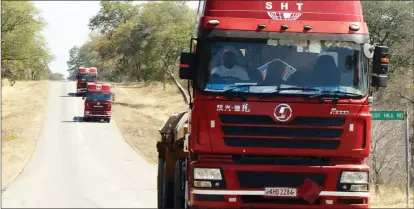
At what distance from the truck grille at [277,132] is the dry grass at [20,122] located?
21868 millimetres

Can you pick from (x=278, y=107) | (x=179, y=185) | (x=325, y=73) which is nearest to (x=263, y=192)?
(x=278, y=107)

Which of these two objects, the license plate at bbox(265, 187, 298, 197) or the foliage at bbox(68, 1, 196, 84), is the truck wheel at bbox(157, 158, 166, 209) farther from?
the foliage at bbox(68, 1, 196, 84)

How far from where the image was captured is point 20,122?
5912 cm

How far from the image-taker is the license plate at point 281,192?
10.4 m

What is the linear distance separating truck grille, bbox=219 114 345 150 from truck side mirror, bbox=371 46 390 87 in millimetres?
957

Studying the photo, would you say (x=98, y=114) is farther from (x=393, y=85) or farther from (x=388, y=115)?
(x=388, y=115)

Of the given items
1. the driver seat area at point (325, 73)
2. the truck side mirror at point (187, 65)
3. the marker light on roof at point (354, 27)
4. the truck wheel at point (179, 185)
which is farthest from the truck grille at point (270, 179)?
the truck wheel at point (179, 185)

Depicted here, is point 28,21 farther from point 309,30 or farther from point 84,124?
point 309,30

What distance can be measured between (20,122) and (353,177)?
51.9 meters

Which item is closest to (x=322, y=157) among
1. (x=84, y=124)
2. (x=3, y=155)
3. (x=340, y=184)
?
(x=340, y=184)

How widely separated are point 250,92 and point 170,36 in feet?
172

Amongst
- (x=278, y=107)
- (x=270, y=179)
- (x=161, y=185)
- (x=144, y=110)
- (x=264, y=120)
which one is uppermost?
(x=278, y=107)

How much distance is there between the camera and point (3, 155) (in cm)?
4206

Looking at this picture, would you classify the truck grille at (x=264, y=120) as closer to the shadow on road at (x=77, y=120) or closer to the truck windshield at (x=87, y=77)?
the shadow on road at (x=77, y=120)
